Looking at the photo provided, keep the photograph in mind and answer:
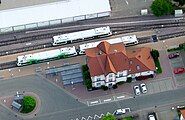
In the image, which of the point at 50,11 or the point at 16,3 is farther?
the point at 16,3

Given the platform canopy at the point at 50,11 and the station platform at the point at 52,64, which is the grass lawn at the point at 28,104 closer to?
the station platform at the point at 52,64

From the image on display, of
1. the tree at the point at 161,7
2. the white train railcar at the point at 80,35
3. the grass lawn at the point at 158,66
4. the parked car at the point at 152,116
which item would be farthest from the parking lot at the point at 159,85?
the tree at the point at 161,7

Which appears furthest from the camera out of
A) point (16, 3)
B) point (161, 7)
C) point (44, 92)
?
point (16, 3)

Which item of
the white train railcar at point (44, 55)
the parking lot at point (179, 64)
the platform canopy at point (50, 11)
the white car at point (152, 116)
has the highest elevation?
the platform canopy at point (50, 11)

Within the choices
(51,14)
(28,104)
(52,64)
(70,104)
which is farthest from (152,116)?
(51,14)

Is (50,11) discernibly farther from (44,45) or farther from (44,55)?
(44,55)

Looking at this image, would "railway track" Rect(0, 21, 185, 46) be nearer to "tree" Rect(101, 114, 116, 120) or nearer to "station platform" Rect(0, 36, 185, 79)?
"station platform" Rect(0, 36, 185, 79)
